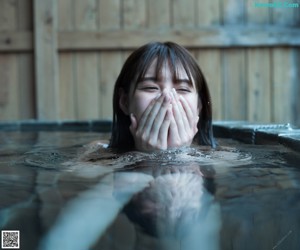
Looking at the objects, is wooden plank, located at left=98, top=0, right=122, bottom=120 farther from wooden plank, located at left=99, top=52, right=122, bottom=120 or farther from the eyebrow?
the eyebrow

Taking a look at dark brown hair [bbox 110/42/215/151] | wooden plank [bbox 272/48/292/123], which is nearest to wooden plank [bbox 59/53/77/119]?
wooden plank [bbox 272/48/292/123]

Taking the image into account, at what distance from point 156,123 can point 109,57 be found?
2976 mm

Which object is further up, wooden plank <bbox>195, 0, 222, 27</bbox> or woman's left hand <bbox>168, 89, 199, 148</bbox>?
wooden plank <bbox>195, 0, 222, 27</bbox>

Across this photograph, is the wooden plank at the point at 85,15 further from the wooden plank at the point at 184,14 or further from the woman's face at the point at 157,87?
the woman's face at the point at 157,87

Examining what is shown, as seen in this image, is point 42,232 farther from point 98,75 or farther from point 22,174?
point 98,75

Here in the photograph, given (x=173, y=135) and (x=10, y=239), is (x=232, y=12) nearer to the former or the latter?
(x=173, y=135)

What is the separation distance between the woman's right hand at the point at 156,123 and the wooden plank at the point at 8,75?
3.21 m

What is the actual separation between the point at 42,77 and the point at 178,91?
9.79 feet

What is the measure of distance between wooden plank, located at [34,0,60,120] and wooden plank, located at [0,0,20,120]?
0.25 metres

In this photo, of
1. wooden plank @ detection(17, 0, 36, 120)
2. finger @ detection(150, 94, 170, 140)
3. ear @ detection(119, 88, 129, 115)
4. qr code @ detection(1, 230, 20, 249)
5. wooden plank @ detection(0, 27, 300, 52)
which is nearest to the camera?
qr code @ detection(1, 230, 20, 249)

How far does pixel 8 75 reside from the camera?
481 cm

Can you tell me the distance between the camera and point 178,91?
200 cm

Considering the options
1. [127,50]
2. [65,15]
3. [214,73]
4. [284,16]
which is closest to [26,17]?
[65,15]

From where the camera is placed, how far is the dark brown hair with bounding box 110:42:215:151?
2.06 meters
